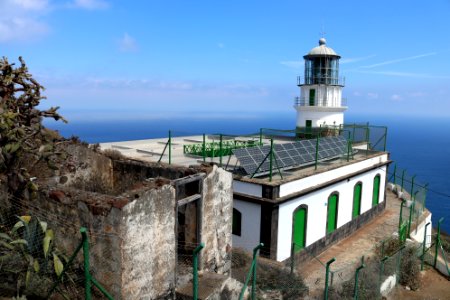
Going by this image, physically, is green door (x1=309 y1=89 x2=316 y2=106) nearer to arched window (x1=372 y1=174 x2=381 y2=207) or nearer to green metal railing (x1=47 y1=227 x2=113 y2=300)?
arched window (x1=372 y1=174 x2=381 y2=207)

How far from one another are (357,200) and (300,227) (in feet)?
21.2

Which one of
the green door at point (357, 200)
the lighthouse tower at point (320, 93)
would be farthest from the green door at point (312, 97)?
the green door at point (357, 200)

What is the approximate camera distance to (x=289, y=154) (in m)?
18.0

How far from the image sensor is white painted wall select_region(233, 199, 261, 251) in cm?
1563

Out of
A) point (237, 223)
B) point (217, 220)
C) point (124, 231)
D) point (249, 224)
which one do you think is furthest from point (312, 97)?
point (124, 231)

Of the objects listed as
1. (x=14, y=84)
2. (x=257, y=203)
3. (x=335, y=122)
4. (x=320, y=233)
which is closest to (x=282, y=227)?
(x=257, y=203)

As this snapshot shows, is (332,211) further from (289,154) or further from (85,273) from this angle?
(85,273)

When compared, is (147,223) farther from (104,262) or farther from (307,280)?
(307,280)

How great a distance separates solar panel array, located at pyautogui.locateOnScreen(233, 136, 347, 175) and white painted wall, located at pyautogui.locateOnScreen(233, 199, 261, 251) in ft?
4.58

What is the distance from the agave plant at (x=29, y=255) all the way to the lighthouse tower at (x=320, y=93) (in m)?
25.6

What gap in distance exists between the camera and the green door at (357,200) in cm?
2128

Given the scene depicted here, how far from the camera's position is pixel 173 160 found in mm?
20531

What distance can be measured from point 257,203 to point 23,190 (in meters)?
9.10

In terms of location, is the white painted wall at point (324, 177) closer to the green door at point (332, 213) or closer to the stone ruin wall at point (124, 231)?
the green door at point (332, 213)
